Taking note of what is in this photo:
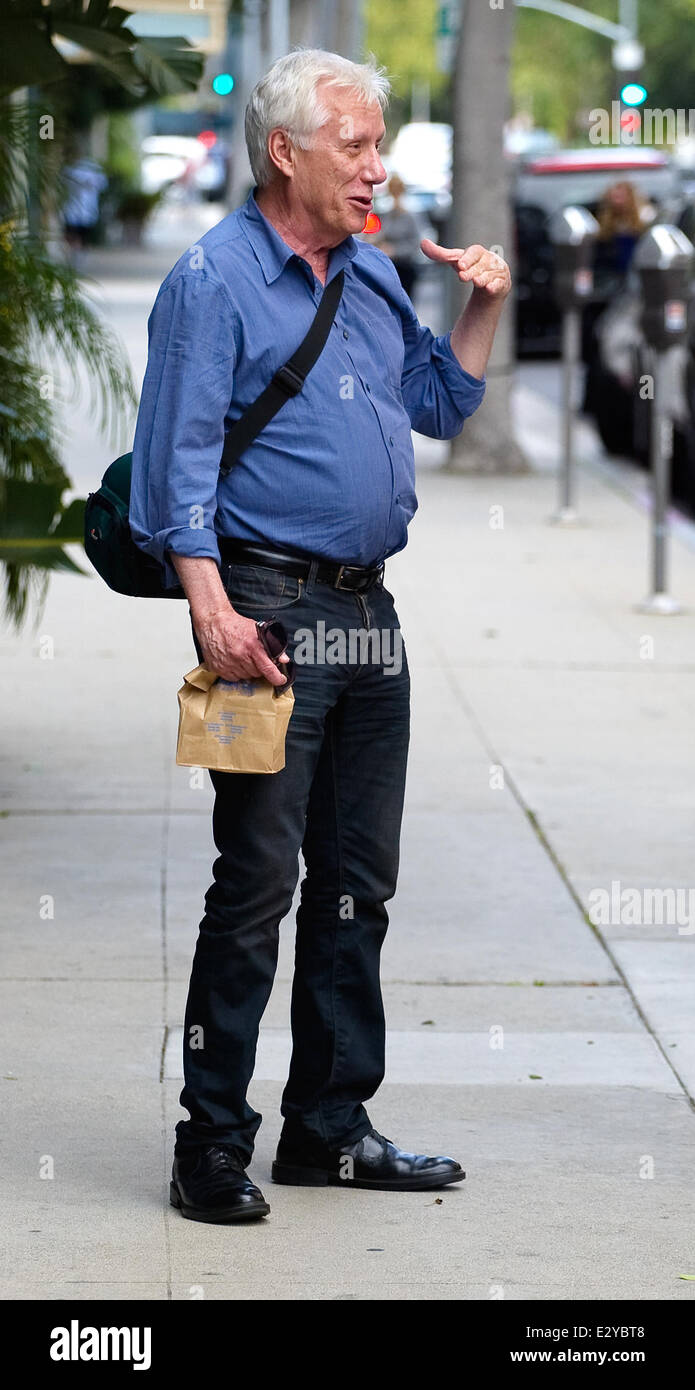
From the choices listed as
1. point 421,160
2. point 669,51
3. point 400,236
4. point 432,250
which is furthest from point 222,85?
point 669,51

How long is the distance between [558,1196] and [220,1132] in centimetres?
66

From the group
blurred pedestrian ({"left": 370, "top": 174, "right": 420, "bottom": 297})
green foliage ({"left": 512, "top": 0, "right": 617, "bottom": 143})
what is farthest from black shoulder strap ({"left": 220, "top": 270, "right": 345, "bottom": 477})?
green foliage ({"left": 512, "top": 0, "right": 617, "bottom": 143})

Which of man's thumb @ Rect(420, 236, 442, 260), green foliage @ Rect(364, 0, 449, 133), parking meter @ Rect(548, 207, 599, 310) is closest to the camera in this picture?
man's thumb @ Rect(420, 236, 442, 260)

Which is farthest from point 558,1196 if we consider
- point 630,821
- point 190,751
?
point 630,821

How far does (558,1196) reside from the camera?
13.6ft

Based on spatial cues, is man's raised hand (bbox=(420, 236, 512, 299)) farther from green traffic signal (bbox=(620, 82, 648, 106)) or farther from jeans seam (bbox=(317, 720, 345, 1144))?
green traffic signal (bbox=(620, 82, 648, 106))

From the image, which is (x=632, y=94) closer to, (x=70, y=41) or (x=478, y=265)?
(x=70, y=41)

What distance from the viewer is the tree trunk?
14.2 metres

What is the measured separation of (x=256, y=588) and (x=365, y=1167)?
1.14 metres

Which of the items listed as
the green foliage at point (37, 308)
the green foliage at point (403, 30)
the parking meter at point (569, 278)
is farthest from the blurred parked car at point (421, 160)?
the green foliage at point (37, 308)

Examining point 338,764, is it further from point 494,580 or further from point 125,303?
point 125,303

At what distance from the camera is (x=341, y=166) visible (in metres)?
3.79

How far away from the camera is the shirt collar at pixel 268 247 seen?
3.84m
